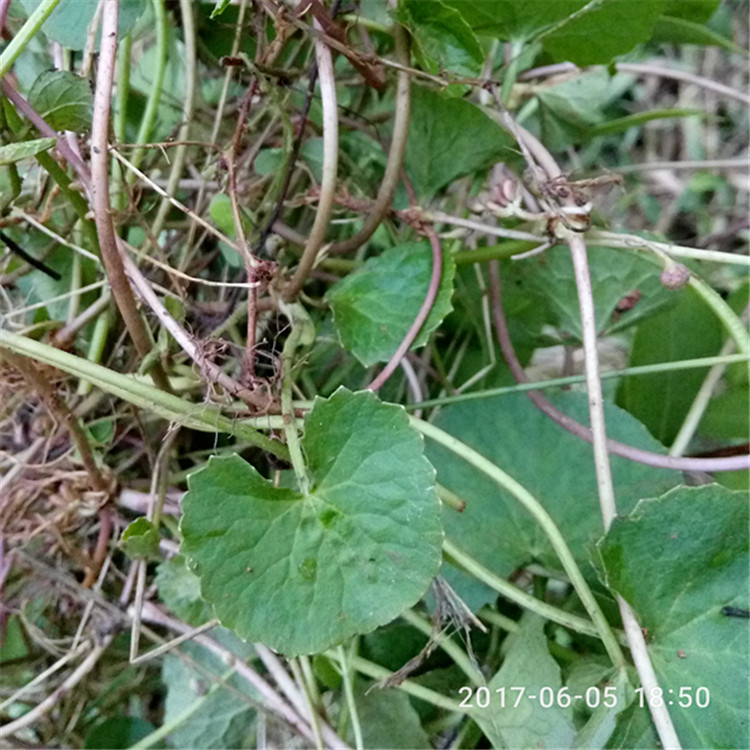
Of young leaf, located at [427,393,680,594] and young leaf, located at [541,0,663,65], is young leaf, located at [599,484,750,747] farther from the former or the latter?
young leaf, located at [541,0,663,65]

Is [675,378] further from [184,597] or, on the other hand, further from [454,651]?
[184,597]

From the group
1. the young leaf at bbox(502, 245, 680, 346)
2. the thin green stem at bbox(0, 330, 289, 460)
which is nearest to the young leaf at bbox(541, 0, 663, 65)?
the young leaf at bbox(502, 245, 680, 346)

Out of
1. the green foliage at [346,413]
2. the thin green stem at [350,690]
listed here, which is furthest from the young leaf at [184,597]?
the thin green stem at [350,690]

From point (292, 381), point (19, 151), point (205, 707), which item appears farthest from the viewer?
point (205, 707)

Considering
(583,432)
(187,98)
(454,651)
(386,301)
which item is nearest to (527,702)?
(454,651)

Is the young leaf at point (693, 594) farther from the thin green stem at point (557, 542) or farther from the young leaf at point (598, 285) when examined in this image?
the young leaf at point (598, 285)

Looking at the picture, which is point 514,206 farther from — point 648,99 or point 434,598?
point 648,99
